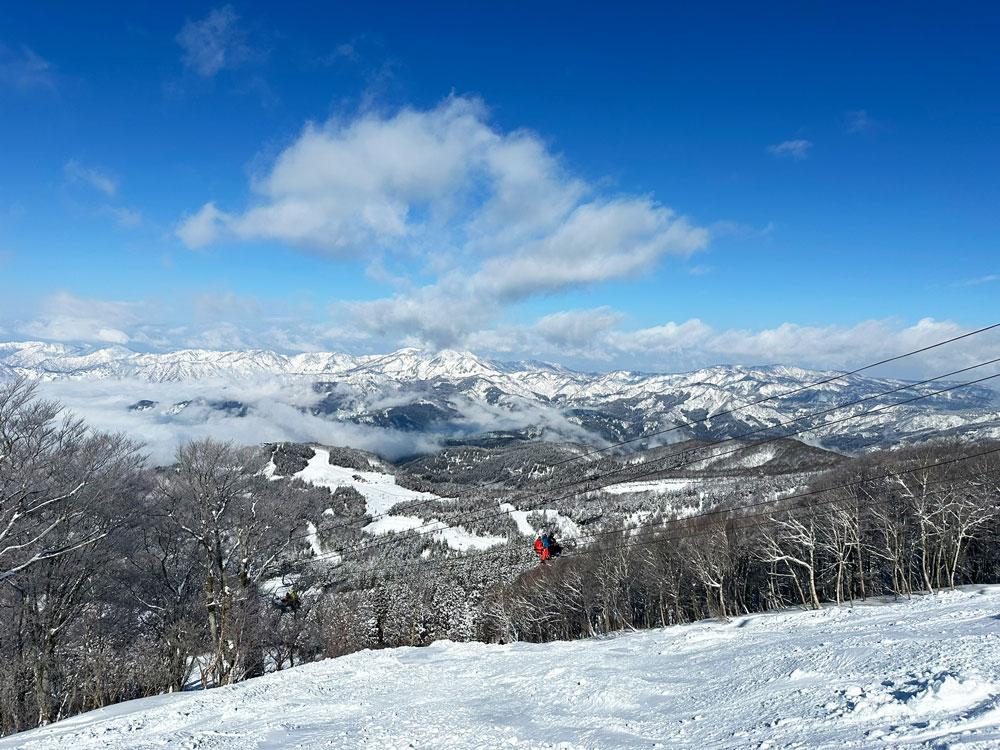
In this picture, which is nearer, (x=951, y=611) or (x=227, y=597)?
(x=951, y=611)

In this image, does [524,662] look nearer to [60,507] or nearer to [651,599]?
[60,507]

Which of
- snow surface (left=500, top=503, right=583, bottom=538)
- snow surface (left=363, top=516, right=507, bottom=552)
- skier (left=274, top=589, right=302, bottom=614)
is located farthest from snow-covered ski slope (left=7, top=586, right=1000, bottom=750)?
snow surface (left=500, top=503, right=583, bottom=538)

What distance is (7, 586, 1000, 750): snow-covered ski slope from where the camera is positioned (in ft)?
27.1

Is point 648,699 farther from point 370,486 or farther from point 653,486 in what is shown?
point 653,486

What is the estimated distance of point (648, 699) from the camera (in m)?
12.0

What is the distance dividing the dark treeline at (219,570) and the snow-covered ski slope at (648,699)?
7079 mm

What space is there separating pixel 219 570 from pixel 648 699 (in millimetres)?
20971

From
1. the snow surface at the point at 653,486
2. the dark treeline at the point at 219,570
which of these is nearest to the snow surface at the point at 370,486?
the snow surface at the point at 653,486

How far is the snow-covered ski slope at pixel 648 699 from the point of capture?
27.1 ft

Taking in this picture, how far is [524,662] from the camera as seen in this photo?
59.3 ft

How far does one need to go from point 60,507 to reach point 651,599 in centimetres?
5135

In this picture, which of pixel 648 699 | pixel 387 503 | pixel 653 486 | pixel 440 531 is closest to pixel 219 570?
pixel 648 699

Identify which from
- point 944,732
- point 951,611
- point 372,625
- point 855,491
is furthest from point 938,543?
point 372,625

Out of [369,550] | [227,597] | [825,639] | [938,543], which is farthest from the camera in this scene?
[369,550]
